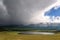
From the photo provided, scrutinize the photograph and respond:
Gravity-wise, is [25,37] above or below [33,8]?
below

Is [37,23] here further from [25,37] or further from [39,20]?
[25,37]

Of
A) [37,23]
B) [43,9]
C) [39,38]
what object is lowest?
[39,38]

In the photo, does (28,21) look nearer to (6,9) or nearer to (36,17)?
(36,17)

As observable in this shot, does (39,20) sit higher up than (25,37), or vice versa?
(39,20)

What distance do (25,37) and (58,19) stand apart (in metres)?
0.38

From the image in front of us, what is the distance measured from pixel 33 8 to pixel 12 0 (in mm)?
226

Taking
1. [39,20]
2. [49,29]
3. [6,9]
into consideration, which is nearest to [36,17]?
[39,20]

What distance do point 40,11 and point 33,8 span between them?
8cm

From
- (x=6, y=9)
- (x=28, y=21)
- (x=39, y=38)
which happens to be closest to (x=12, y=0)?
(x=6, y=9)

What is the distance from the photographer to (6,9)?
222cm

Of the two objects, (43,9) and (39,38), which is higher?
(43,9)

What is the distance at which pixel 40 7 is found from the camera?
221cm

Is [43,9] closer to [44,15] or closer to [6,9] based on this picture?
[44,15]

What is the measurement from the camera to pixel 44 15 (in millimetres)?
2207
